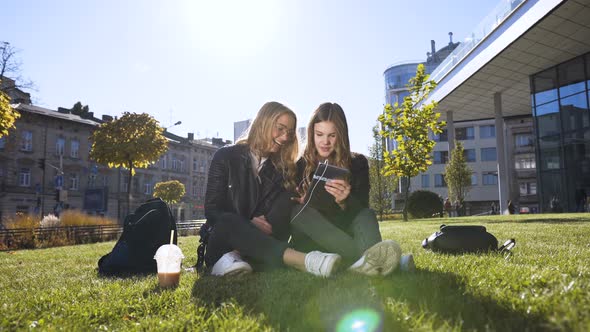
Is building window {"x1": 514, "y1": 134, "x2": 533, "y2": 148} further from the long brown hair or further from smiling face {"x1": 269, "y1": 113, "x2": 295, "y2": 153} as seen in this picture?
smiling face {"x1": 269, "y1": 113, "x2": 295, "y2": 153}

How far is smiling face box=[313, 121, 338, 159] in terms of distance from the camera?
385 centimetres

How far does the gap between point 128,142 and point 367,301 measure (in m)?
19.9

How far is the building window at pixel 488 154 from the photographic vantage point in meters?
55.5

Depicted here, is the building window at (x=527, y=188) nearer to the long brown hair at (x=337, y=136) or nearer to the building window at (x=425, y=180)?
the building window at (x=425, y=180)

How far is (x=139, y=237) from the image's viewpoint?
4484 mm

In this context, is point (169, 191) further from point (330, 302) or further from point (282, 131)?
point (330, 302)

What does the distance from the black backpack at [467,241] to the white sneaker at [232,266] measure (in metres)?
2.41

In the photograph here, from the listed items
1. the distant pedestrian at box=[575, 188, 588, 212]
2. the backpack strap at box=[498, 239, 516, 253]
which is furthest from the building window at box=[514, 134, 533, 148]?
the backpack strap at box=[498, 239, 516, 253]

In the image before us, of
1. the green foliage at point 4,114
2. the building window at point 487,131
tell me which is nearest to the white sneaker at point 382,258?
the green foliage at point 4,114

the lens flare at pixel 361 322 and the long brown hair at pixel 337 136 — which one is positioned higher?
the long brown hair at pixel 337 136

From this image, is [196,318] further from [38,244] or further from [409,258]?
[38,244]

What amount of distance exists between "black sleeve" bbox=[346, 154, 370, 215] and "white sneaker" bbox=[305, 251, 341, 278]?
745 mm

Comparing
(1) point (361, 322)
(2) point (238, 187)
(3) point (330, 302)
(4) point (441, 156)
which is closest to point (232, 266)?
(2) point (238, 187)

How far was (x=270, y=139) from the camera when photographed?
395 centimetres
